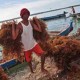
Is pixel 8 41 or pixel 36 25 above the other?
pixel 36 25

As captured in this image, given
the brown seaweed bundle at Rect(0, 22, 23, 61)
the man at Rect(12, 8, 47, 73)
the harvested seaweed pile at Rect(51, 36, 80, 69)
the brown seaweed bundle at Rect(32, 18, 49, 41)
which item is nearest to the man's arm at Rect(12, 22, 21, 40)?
the man at Rect(12, 8, 47, 73)

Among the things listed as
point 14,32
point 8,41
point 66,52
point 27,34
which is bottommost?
point 66,52

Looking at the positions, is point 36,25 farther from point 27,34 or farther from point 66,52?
point 66,52

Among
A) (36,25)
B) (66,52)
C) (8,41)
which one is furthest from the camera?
(66,52)

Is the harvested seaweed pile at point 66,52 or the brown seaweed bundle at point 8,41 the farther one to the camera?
the harvested seaweed pile at point 66,52

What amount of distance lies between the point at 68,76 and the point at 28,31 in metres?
1.66

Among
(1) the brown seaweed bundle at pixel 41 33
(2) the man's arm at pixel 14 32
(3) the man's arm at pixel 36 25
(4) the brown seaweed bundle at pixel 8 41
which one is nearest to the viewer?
(2) the man's arm at pixel 14 32

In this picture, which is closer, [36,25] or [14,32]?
[14,32]

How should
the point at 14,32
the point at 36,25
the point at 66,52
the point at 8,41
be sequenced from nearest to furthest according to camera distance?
the point at 14,32 < the point at 8,41 < the point at 36,25 < the point at 66,52

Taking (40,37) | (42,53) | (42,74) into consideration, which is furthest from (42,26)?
(42,74)

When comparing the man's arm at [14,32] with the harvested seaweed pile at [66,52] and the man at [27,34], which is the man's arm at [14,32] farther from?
the harvested seaweed pile at [66,52]

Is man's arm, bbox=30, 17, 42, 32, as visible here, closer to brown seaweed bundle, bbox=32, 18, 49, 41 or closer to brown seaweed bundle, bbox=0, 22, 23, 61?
brown seaweed bundle, bbox=32, 18, 49, 41

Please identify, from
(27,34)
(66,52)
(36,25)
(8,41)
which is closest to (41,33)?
(36,25)

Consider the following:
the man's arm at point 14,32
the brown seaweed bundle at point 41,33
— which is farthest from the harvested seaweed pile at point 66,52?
the man's arm at point 14,32
